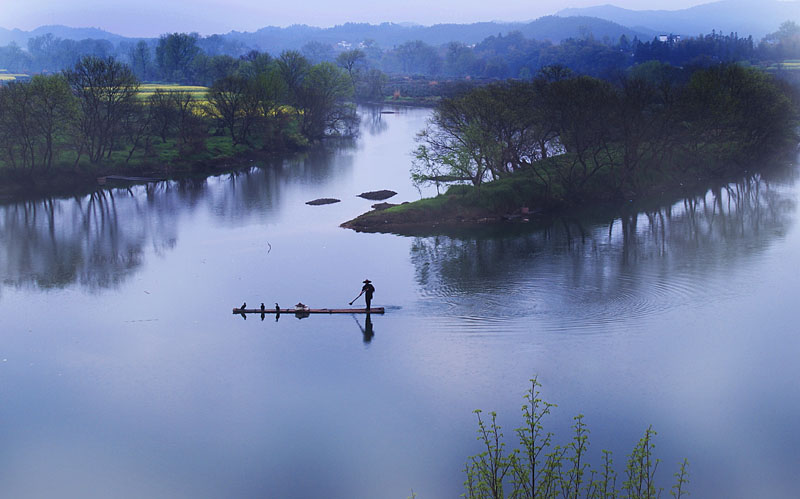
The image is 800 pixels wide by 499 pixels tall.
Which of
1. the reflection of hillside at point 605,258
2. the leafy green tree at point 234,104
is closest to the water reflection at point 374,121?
the leafy green tree at point 234,104

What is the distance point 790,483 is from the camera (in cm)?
2502

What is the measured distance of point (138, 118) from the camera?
96062 mm

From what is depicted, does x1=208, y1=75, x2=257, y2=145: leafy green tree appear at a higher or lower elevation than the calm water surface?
higher

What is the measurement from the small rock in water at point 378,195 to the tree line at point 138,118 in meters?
32.6

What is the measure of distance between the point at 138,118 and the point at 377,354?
71697 millimetres

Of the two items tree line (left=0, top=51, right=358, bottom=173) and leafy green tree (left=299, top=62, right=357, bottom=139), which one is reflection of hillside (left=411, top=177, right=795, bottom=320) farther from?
leafy green tree (left=299, top=62, right=357, bottom=139)

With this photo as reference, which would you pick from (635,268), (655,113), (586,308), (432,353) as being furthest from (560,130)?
(432,353)

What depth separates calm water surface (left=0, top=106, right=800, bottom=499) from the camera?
87.6ft

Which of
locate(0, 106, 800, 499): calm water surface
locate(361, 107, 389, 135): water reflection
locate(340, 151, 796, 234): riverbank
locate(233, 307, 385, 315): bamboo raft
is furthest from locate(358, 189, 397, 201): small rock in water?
locate(361, 107, 389, 135): water reflection

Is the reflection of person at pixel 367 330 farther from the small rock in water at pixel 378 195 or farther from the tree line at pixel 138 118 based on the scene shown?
the tree line at pixel 138 118

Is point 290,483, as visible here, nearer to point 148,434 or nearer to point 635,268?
point 148,434

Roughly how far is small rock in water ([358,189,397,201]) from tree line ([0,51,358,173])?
107 feet

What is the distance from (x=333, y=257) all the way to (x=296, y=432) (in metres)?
24.5

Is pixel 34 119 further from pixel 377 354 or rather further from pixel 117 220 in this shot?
pixel 377 354
